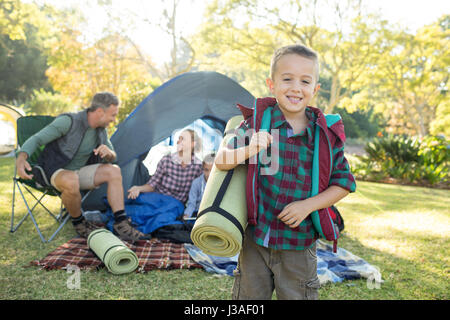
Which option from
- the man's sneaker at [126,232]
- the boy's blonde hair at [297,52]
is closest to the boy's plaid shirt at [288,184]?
the boy's blonde hair at [297,52]

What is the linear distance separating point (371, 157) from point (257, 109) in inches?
319

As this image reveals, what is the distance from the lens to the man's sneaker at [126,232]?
3.19 metres

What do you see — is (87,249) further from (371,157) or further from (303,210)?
(371,157)

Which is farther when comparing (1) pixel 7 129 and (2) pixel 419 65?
(2) pixel 419 65

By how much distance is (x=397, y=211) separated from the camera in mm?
4801

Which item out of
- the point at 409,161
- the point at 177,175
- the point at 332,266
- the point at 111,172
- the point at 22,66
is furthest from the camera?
the point at 22,66

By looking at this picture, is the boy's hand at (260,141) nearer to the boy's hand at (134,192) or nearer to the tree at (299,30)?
the boy's hand at (134,192)

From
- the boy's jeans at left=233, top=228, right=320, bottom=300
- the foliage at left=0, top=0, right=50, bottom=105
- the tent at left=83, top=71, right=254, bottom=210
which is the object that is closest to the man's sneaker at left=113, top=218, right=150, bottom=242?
the tent at left=83, top=71, right=254, bottom=210

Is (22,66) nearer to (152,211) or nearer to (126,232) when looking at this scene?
(152,211)

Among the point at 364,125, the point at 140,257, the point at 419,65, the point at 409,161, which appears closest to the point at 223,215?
the point at 140,257

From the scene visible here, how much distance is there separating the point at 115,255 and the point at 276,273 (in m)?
1.44

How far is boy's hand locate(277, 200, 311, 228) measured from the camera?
1.35m

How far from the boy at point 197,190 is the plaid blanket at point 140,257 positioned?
1.50ft

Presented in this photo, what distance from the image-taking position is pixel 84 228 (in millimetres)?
3279
